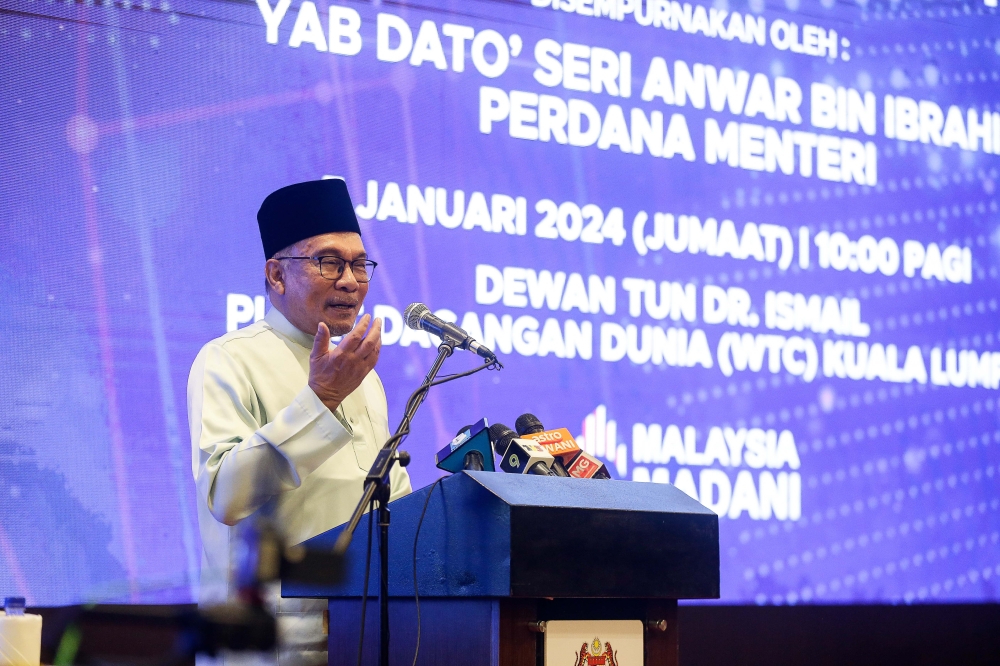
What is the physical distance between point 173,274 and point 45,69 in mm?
688

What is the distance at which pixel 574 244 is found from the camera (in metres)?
3.76

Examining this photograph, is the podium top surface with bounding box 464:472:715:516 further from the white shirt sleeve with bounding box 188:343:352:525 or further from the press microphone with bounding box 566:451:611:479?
the white shirt sleeve with bounding box 188:343:352:525

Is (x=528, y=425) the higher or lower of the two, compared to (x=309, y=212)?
lower

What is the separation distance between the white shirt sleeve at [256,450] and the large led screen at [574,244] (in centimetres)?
87

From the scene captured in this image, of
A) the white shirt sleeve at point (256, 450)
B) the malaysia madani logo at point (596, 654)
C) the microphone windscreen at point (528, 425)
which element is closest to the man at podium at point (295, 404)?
the white shirt sleeve at point (256, 450)

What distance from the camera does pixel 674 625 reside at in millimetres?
1905

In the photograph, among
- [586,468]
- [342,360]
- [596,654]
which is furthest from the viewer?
[586,468]

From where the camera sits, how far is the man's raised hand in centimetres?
201

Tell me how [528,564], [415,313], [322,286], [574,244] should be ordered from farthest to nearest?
[574,244], [322,286], [415,313], [528,564]

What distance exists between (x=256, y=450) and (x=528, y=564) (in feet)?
2.18

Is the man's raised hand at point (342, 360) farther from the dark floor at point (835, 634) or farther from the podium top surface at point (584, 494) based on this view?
the dark floor at point (835, 634)

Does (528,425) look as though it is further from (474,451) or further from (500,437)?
(474,451)

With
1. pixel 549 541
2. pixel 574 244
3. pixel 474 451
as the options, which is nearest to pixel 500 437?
pixel 474 451

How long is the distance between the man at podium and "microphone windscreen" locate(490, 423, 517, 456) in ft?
0.93
